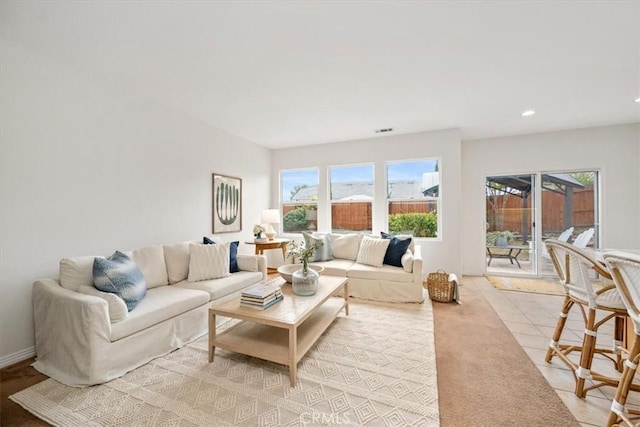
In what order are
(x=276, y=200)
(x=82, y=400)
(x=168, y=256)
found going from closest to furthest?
(x=82, y=400), (x=168, y=256), (x=276, y=200)

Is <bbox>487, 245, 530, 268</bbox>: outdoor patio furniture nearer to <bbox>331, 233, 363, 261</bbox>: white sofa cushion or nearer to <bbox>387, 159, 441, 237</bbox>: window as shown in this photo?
<bbox>387, 159, 441, 237</bbox>: window

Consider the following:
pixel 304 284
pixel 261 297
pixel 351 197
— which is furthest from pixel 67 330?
pixel 351 197

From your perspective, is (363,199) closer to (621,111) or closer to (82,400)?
(621,111)

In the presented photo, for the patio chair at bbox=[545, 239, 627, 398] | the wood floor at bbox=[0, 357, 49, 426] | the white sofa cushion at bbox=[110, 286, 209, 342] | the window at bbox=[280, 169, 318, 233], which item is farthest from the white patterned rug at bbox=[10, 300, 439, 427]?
the window at bbox=[280, 169, 318, 233]

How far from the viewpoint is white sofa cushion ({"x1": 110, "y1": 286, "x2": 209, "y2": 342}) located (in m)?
1.93

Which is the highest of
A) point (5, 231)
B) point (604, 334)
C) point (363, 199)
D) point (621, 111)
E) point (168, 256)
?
point (621, 111)

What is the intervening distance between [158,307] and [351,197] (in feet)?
12.0

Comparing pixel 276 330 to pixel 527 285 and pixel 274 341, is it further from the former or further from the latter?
pixel 527 285

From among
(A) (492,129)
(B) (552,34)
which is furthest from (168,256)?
(A) (492,129)

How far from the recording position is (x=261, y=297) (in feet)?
6.82

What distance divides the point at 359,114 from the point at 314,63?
139 cm

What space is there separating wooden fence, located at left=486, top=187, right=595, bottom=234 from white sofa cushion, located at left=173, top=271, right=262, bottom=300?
174 inches

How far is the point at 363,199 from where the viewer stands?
500 cm

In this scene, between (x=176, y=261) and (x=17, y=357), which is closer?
(x=17, y=357)
